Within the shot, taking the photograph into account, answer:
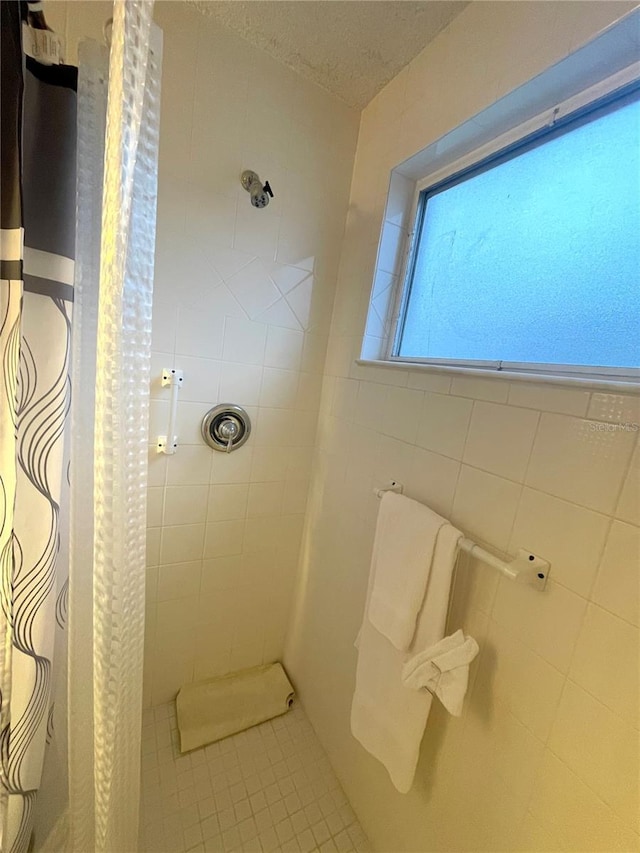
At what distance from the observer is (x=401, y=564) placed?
0.93 m

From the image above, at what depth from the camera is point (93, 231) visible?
0.71m

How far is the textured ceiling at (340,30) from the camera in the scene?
977 mm

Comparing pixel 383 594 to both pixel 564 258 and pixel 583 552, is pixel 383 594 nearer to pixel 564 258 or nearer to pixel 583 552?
pixel 583 552

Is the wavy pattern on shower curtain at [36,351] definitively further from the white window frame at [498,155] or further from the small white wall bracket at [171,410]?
the white window frame at [498,155]

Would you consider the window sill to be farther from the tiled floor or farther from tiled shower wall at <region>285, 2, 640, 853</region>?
the tiled floor

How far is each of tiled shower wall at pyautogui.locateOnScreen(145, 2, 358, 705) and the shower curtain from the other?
0.44 m

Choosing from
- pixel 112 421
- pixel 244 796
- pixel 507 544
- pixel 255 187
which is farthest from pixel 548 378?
pixel 244 796

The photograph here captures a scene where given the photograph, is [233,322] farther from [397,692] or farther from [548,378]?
[397,692]

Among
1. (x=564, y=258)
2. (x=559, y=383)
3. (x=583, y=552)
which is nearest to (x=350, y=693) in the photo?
(x=583, y=552)

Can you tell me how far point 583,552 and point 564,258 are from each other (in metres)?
0.70

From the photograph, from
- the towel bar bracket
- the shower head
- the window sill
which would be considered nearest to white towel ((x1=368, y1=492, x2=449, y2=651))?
the towel bar bracket

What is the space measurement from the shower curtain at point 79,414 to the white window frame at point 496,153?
0.79 metres

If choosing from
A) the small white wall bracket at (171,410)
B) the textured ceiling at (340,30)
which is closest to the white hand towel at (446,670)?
the small white wall bracket at (171,410)

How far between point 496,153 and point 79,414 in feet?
4.34
